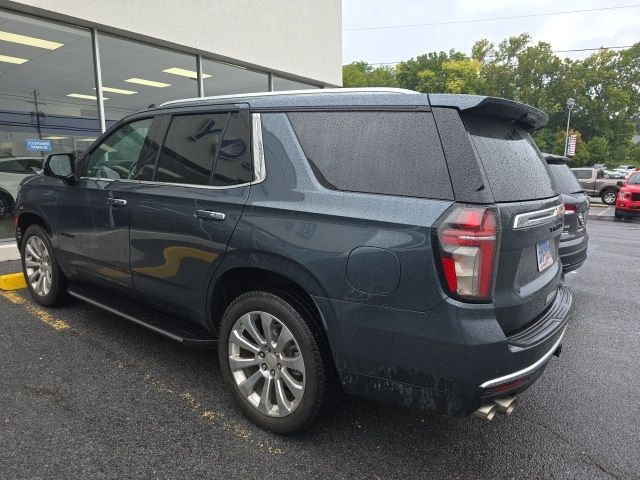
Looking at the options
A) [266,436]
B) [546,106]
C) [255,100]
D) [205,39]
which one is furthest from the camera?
[546,106]

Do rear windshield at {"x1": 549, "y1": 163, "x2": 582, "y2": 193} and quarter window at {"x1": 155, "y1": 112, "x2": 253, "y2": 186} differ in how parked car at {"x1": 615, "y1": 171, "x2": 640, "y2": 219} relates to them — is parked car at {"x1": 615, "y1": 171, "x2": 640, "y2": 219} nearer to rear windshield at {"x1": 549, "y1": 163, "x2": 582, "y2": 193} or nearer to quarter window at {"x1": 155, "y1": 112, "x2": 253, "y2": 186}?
rear windshield at {"x1": 549, "y1": 163, "x2": 582, "y2": 193}

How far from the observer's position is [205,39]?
8406 millimetres

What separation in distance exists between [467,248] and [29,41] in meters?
8.31

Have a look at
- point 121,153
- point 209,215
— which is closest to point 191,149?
point 209,215

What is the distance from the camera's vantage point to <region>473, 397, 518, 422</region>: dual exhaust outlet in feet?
6.55

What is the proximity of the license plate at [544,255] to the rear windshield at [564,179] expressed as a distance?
2846mm

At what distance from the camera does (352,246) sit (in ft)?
6.90

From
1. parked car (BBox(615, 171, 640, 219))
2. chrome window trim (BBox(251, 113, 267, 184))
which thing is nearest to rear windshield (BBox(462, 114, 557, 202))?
chrome window trim (BBox(251, 113, 267, 184))

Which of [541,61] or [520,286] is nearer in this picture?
[520,286]

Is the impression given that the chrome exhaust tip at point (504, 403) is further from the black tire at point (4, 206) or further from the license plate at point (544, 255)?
the black tire at point (4, 206)

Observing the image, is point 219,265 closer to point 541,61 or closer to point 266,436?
point 266,436

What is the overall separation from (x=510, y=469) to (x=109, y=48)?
328 inches

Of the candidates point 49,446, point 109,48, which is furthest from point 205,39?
point 49,446

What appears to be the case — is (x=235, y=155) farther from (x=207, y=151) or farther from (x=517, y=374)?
(x=517, y=374)
